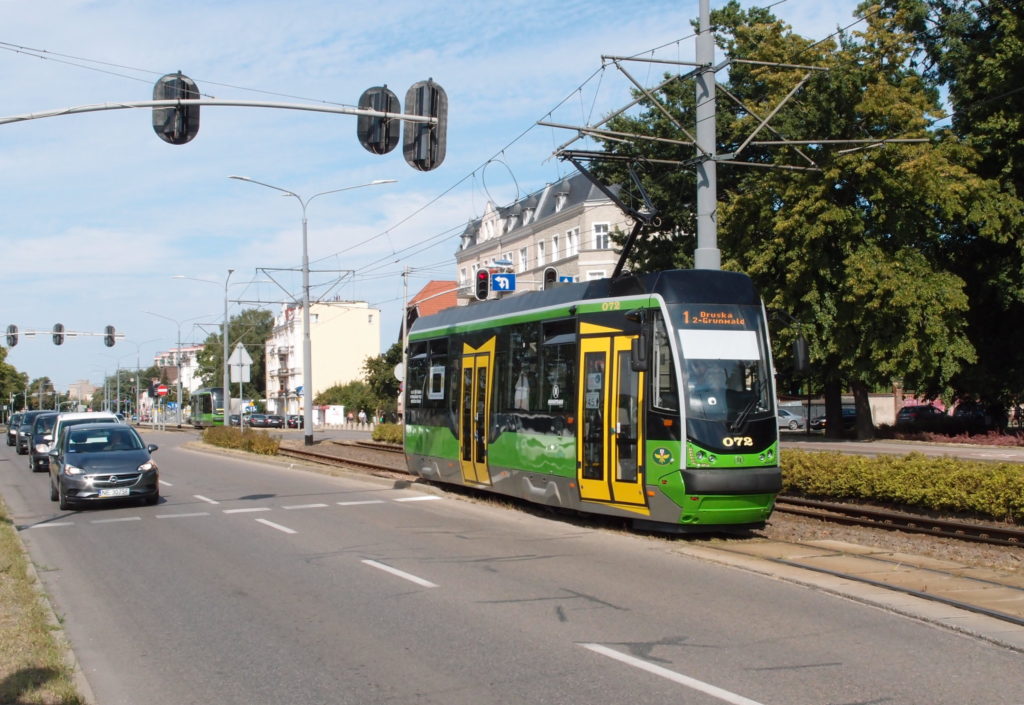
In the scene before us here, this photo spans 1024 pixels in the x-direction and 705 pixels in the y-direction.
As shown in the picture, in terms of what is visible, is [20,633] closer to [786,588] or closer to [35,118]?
[786,588]

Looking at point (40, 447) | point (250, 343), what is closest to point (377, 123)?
point (40, 447)

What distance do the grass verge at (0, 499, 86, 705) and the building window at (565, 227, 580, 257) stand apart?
5405cm

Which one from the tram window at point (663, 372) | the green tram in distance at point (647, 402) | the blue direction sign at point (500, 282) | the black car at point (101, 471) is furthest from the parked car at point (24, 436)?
the tram window at point (663, 372)

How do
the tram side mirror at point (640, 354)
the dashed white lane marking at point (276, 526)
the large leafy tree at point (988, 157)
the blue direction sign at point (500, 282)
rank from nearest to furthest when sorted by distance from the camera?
the tram side mirror at point (640, 354) → the dashed white lane marking at point (276, 526) → the blue direction sign at point (500, 282) → the large leafy tree at point (988, 157)

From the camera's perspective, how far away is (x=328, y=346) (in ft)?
374

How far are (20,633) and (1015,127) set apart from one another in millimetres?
35648

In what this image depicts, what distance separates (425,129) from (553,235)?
177 ft

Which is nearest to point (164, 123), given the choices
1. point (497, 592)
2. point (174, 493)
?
point (497, 592)

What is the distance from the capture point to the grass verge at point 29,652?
646cm

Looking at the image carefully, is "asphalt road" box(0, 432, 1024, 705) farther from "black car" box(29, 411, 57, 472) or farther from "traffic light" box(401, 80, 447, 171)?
"black car" box(29, 411, 57, 472)

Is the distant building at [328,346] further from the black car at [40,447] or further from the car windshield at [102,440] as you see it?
the car windshield at [102,440]

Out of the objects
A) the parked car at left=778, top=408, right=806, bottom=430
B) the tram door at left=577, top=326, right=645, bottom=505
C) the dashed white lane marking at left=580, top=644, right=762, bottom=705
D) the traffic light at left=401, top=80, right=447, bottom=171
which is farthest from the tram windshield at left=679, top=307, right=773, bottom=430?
the parked car at left=778, top=408, right=806, bottom=430

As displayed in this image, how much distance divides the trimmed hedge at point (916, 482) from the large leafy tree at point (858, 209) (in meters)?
17.5

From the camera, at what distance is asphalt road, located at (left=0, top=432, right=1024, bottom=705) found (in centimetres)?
677
